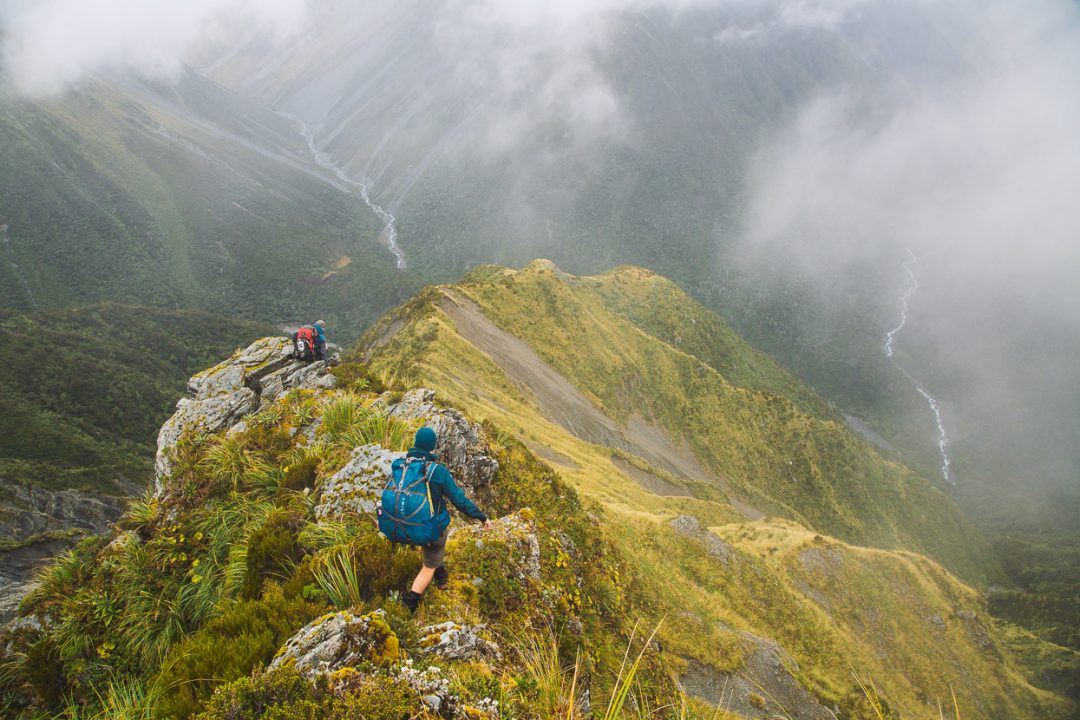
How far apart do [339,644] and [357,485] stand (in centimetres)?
383

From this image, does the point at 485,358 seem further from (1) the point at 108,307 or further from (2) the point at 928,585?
(1) the point at 108,307

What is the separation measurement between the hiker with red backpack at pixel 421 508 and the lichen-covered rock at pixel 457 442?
425 cm

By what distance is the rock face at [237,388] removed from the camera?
47.2 ft

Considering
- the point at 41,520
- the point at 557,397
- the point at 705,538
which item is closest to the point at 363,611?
the point at 705,538

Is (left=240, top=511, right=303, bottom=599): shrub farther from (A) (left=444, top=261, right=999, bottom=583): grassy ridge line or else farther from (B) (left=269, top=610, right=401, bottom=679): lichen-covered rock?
(A) (left=444, top=261, right=999, bottom=583): grassy ridge line

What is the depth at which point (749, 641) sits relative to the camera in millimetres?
17172

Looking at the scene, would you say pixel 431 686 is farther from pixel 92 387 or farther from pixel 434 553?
pixel 92 387

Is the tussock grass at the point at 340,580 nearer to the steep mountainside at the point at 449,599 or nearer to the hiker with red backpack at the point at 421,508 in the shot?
the steep mountainside at the point at 449,599

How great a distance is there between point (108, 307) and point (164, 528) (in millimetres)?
192252

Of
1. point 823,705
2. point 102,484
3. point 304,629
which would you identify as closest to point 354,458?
point 304,629

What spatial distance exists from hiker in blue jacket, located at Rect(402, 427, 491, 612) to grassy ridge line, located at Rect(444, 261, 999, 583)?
182ft

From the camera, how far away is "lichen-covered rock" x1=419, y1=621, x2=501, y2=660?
577cm

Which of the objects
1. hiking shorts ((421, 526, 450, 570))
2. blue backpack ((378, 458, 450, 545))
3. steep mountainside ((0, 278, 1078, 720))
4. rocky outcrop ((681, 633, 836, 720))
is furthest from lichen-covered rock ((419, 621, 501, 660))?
rocky outcrop ((681, 633, 836, 720))

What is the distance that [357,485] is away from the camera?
8.86 m
